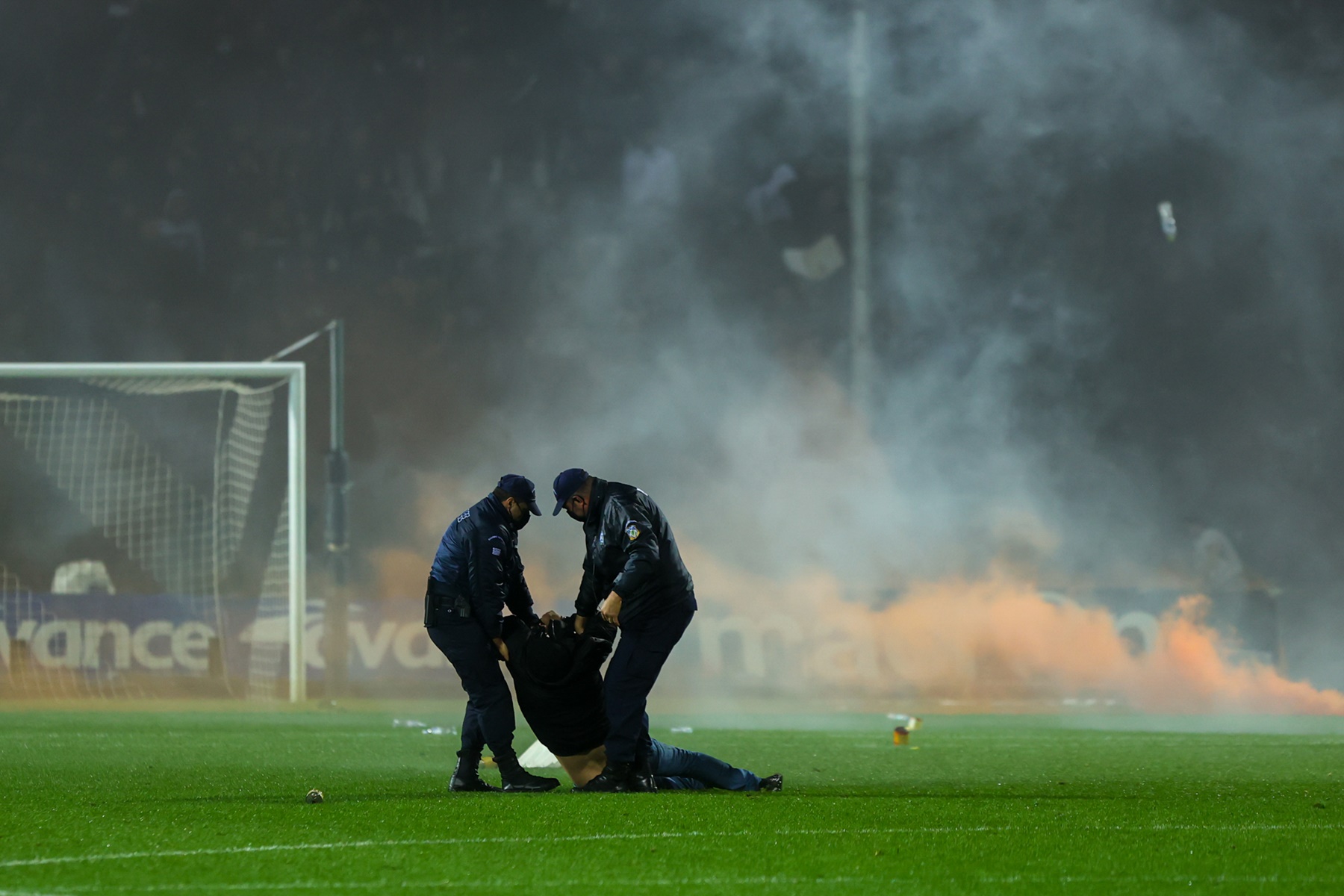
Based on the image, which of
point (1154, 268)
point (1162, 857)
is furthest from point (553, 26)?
point (1162, 857)

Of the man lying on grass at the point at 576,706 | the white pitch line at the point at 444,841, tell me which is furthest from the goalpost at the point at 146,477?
the white pitch line at the point at 444,841

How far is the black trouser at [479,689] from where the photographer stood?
6910mm

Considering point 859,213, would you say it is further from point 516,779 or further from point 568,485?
point 516,779

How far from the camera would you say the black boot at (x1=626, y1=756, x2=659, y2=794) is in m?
6.71

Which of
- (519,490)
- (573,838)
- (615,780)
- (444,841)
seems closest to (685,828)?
(573,838)

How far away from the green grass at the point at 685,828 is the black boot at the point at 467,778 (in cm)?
23

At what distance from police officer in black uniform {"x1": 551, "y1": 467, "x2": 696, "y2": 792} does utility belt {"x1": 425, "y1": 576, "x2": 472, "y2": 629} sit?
1.71 ft

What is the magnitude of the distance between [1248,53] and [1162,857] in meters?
26.2

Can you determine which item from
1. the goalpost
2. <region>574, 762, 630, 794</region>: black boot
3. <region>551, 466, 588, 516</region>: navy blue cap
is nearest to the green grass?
<region>574, 762, 630, 794</region>: black boot

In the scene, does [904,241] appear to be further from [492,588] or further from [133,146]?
[492,588]

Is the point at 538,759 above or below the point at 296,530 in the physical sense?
below

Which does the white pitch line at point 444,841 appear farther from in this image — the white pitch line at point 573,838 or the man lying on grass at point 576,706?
the man lying on grass at point 576,706

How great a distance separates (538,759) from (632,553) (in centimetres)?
241

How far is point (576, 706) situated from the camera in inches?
270
